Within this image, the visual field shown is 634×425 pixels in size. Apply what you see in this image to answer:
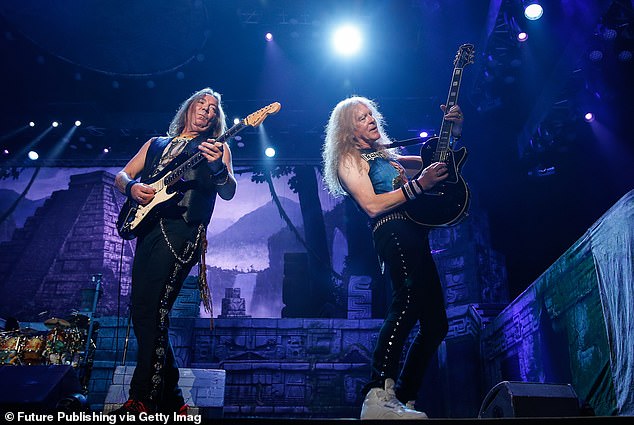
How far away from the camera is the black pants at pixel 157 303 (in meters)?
2.71

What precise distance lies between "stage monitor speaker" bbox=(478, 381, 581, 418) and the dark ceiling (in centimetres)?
549

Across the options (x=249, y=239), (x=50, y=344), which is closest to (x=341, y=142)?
(x=50, y=344)

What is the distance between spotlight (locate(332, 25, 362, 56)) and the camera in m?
8.73

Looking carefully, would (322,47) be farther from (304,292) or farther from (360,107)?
(360,107)

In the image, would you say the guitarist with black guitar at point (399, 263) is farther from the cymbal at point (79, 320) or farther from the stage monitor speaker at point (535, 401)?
the cymbal at point (79, 320)

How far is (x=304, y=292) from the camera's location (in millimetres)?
10766

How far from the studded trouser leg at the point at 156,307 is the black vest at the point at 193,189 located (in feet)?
0.28

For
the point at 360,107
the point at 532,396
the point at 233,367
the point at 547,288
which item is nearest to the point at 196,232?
the point at 360,107

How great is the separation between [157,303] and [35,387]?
0.96m

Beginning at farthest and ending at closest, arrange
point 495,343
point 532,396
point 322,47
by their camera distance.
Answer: point 322,47 < point 495,343 < point 532,396

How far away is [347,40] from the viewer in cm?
894

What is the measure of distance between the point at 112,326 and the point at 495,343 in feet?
23.4

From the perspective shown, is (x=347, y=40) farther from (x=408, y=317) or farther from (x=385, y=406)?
(x=385, y=406)

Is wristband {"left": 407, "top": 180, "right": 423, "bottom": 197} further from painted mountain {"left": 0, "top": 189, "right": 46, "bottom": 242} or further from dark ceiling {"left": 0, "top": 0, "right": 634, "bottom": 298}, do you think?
painted mountain {"left": 0, "top": 189, "right": 46, "bottom": 242}
